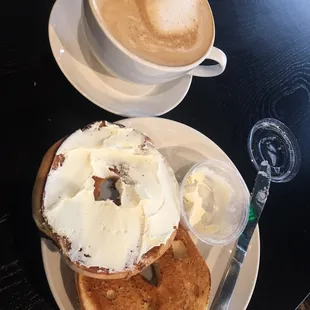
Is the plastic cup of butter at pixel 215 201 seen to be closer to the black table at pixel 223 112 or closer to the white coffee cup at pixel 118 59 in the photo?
the black table at pixel 223 112

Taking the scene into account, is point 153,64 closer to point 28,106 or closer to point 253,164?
point 28,106

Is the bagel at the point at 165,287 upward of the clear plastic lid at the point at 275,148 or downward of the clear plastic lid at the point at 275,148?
downward

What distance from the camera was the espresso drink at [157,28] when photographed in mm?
896

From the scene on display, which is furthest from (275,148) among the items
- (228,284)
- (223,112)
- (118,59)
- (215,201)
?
(118,59)

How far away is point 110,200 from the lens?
30.6 inches

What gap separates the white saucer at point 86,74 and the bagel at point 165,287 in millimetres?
248

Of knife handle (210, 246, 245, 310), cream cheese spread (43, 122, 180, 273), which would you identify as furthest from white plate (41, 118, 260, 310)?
cream cheese spread (43, 122, 180, 273)

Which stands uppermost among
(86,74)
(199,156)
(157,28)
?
(157,28)

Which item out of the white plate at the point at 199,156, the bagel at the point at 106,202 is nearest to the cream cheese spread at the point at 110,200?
the bagel at the point at 106,202

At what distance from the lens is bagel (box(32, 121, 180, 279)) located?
74 cm

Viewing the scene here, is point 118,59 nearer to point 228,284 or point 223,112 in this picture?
point 223,112

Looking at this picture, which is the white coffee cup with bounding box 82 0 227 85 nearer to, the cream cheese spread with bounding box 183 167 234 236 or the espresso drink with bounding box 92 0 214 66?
the espresso drink with bounding box 92 0 214 66

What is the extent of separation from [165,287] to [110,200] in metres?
0.22

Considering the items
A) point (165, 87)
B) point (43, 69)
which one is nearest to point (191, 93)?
point (165, 87)
